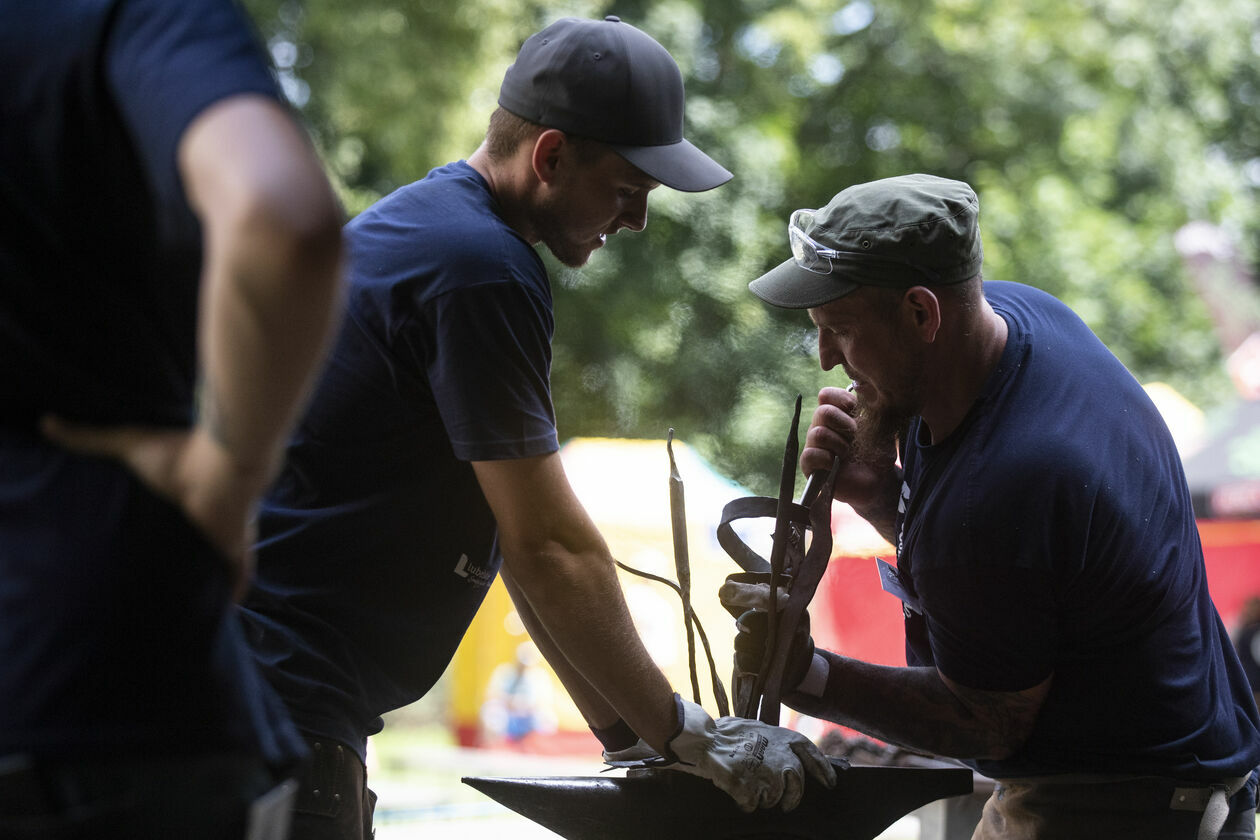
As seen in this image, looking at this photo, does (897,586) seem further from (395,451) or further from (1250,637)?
(1250,637)

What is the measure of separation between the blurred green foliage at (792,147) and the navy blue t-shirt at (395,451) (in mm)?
8679

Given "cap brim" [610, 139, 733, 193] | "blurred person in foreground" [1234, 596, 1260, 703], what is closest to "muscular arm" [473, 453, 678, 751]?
"cap brim" [610, 139, 733, 193]

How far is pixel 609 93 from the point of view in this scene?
209cm

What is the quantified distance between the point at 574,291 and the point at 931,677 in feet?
31.2

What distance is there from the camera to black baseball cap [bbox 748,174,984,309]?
2.26 metres

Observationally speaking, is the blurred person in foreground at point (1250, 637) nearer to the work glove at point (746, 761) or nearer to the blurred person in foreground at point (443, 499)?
the work glove at point (746, 761)

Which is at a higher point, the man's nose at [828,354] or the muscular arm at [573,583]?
the man's nose at [828,354]

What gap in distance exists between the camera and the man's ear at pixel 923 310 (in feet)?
7.46

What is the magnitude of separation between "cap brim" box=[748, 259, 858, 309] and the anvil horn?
2.74ft

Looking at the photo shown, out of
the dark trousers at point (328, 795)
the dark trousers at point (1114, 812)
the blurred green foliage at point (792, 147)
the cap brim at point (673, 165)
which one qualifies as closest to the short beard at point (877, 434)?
the cap brim at point (673, 165)

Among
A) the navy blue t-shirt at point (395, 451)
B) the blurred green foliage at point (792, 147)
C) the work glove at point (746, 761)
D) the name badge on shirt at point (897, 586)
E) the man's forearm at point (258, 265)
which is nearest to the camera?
the man's forearm at point (258, 265)

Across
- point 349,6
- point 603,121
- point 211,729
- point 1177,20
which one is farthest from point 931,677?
point 1177,20

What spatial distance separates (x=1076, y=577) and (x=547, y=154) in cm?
113

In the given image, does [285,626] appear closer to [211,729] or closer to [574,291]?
[211,729]
